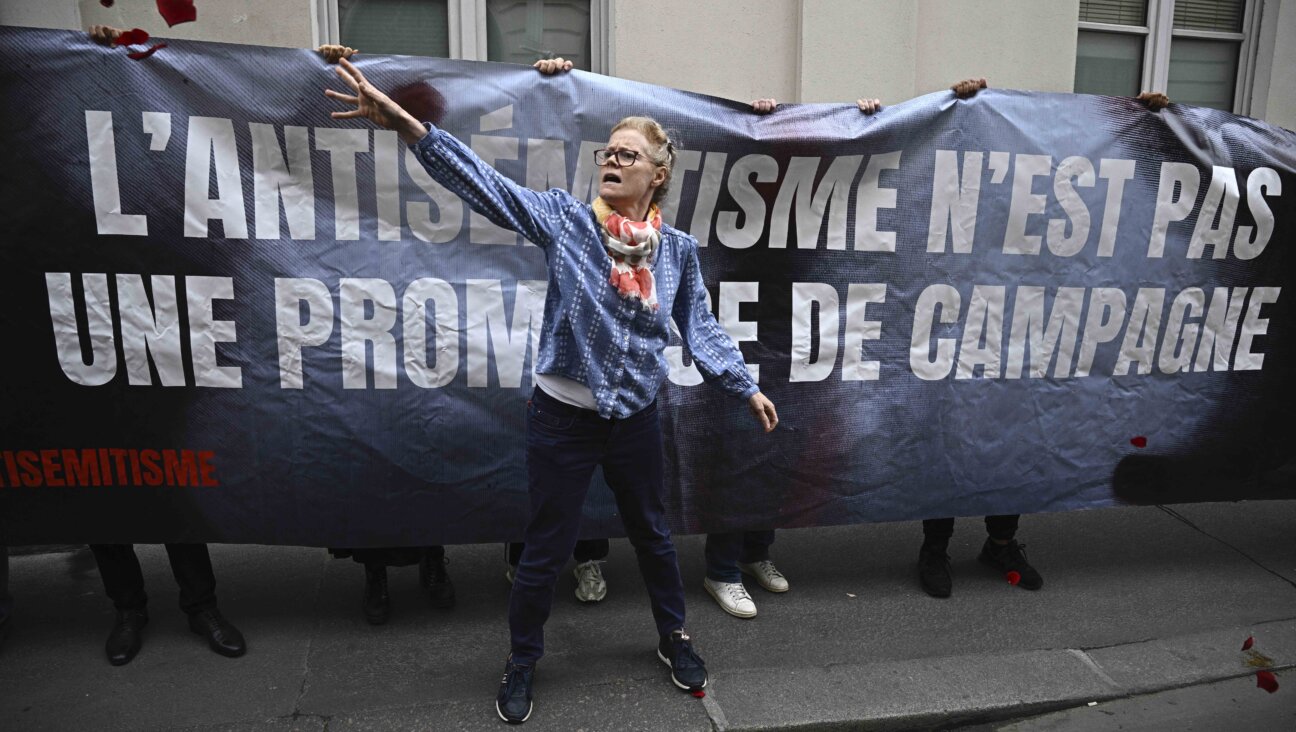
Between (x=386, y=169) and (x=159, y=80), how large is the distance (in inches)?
31.0

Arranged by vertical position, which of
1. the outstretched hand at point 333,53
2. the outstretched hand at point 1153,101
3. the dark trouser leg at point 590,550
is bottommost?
the dark trouser leg at point 590,550

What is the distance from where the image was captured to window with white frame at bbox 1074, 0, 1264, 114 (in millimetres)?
6180

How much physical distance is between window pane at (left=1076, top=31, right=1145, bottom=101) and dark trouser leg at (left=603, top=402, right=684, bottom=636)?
187 inches

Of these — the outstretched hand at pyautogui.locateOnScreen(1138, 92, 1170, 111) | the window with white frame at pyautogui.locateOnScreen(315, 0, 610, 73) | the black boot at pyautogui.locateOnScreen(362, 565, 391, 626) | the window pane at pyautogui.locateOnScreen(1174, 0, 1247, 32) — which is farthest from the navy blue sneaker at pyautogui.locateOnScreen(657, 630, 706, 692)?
the window pane at pyautogui.locateOnScreen(1174, 0, 1247, 32)

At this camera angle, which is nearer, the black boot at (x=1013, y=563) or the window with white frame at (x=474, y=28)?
the black boot at (x=1013, y=563)

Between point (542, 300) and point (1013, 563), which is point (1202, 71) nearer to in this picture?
point (1013, 563)

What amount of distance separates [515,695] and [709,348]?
1273 mm

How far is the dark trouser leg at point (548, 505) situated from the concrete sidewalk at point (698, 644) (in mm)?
337

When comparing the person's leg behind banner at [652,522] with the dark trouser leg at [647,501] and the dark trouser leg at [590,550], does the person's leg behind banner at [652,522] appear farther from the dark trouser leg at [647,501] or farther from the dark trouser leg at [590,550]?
the dark trouser leg at [590,550]

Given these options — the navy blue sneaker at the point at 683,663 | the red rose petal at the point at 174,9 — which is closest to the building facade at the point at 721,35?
the red rose petal at the point at 174,9

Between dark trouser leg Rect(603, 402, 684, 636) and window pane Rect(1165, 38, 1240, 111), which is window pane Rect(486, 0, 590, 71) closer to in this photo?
dark trouser leg Rect(603, 402, 684, 636)

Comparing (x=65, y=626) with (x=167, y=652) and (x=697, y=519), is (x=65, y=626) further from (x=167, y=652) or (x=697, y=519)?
(x=697, y=519)

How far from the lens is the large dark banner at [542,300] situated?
3189 millimetres

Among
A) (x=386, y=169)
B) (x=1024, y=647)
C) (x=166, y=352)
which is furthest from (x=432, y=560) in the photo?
(x=1024, y=647)
